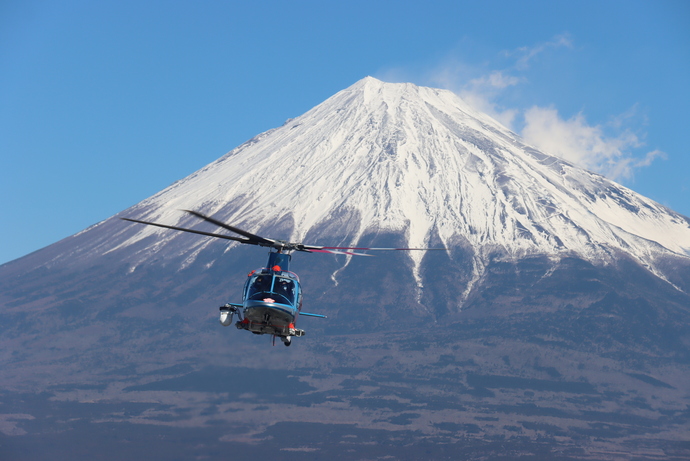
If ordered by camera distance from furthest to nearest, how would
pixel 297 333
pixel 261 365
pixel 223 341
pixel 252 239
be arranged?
pixel 261 365
pixel 223 341
pixel 297 333
pixel 252 239

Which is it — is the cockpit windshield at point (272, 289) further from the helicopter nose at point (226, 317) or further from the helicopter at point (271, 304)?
the helicopter nose at point (226, 317)

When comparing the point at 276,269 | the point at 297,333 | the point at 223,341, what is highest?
the point at 223,341

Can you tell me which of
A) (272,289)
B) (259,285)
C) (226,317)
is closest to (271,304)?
(272,289)

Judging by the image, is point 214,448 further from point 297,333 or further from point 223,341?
point 297,333

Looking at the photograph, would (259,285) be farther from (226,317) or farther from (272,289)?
(226,317)

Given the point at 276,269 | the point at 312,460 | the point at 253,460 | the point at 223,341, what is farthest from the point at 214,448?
the point at 276,269

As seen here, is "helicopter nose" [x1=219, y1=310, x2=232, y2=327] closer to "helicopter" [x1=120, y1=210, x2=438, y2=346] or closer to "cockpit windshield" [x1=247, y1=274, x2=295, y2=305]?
"helicopter" [x1=120, y1=210, x2=438, y2=346]

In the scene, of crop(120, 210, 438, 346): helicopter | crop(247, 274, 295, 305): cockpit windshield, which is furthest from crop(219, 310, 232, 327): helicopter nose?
crop(247, 274, 295, 305): cockpit windshield

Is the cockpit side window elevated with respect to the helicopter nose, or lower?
elevated
